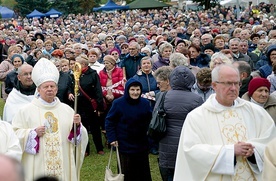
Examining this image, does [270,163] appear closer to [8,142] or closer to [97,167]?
[8,142]

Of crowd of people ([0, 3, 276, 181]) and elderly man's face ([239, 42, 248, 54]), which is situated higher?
elderly man's face ([239, 42, 248, 54])

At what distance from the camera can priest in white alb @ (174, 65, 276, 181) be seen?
4.93m

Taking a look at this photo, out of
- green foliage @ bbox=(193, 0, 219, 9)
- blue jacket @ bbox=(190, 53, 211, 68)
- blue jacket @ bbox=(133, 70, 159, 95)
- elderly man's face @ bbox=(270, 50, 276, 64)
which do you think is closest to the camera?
elderly man's face @ bbox=(270, 50, 276, 64)

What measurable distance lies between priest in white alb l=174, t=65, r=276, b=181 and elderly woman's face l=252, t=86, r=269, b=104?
1105 mm

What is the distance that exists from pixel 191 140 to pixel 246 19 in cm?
2229

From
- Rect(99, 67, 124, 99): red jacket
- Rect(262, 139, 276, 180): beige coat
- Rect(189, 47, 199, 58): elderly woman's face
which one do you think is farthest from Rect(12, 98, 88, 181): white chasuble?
Rect(189, 47, 199, 58): elderly woman's face

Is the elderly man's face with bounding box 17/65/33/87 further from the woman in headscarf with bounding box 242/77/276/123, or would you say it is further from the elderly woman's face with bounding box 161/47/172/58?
the elderly woman's face with bounding box 161/47/172/58

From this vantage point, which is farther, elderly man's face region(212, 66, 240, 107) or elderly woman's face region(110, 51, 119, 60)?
elderly woman's face region(110, 51, 119, 60)

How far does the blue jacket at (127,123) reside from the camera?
7336 mm

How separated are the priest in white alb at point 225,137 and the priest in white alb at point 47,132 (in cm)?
180

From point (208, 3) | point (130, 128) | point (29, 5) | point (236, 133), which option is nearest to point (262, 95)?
point (236, 133)

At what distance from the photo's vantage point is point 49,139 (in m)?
6.41

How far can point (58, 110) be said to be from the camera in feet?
21.5

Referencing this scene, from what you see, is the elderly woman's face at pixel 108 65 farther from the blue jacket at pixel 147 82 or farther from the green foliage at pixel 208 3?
the green foliage at pixel 208 3
